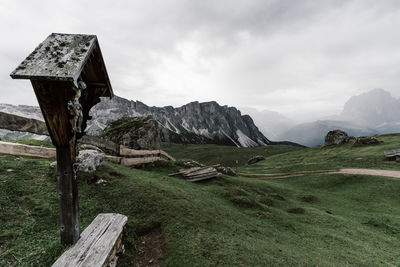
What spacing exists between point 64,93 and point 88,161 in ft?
23.3

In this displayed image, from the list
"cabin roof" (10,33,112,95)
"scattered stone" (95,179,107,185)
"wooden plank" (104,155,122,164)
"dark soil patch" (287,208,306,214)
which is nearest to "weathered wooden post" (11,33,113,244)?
"cabin roof" (10,33,112,95)

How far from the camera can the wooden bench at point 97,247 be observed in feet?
13.6

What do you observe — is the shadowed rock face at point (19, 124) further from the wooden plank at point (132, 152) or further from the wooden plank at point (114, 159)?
the wooden plank at point (114, 159)

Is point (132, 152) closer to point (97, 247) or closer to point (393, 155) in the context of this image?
point (97, 247)

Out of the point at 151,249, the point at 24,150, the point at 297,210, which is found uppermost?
the point at 24,150

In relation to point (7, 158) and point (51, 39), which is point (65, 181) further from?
point (7, 158)

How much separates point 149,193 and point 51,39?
7256 millimetres

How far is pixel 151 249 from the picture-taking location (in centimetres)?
618

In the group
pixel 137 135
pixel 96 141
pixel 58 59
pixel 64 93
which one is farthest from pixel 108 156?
pixel 58 59

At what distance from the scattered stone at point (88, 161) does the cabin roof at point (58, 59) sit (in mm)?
6920

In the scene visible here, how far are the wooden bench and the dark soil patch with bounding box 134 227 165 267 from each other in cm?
78

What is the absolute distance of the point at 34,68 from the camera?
3951mm

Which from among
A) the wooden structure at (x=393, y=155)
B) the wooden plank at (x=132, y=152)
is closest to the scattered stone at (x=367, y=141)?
the wooden structure at (x=393, y=155)

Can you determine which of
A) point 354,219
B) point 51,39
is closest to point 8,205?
point 51,39
